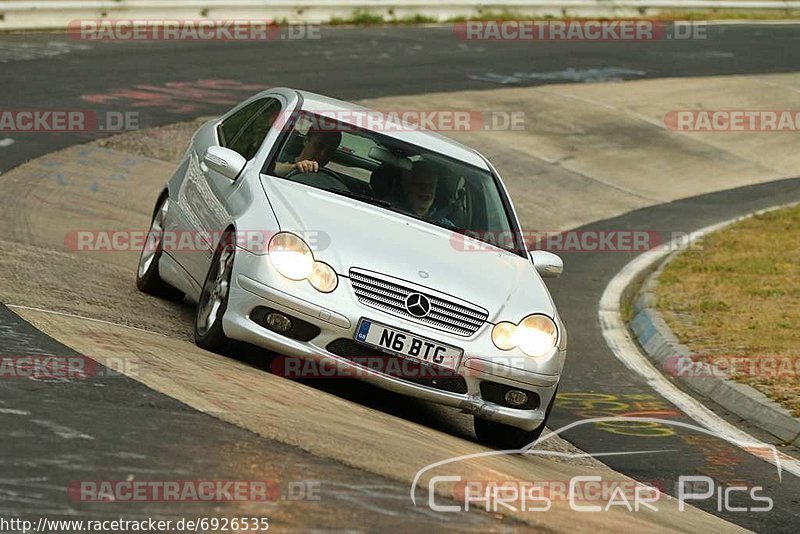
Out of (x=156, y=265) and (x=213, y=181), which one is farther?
(x=156, y=265)

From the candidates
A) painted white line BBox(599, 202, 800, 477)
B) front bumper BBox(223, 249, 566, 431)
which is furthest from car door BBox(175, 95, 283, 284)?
painted white line BBox(599, 202, 800, 477)

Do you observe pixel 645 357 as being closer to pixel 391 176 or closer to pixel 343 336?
pixel 391 176

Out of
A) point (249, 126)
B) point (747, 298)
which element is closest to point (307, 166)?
point (249, 126)

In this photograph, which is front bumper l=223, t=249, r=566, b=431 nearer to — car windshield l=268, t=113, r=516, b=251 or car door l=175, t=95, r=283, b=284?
car door l=175, t=95, r=283, b=284

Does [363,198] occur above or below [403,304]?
above

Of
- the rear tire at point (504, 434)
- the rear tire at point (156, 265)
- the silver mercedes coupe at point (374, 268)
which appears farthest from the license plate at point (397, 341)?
the rear tire at point (156, 265)

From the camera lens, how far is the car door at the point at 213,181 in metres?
8.39

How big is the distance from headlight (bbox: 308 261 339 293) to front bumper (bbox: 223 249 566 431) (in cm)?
4

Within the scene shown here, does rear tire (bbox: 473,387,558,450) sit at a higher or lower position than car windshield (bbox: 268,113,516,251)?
lower

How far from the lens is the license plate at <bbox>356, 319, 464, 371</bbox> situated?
285 inches

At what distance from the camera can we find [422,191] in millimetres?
8633

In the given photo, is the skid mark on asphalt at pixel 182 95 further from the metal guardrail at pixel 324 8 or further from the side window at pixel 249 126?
the side window at pixel 249 126

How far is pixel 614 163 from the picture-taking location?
776 inches

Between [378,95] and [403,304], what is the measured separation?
545 inches
